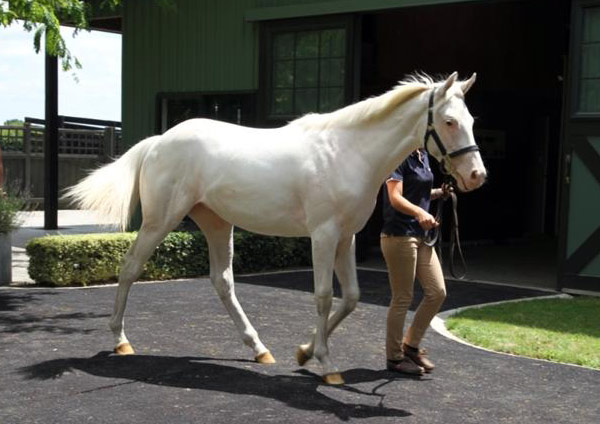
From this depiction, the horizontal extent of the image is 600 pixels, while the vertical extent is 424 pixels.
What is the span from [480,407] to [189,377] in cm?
187

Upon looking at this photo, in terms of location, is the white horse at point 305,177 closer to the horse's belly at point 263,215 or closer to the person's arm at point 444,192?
the horse's belly at point 263,215

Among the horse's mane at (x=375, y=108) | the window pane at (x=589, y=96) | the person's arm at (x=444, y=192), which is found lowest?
the person's arm at (x=444, y=192)

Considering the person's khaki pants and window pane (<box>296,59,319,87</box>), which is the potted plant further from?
the person's khaki pants

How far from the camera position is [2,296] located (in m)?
8.58

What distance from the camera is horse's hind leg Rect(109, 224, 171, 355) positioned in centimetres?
591

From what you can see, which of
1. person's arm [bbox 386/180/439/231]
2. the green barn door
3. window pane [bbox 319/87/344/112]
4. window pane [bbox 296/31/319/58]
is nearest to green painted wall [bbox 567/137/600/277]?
the green barn door

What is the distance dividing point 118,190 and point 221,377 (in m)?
1.70

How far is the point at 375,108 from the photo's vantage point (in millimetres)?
5262

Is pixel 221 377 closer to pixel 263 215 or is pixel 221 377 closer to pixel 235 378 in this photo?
pixel 235 378

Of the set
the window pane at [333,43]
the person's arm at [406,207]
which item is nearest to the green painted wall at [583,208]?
the window pane at [333,43]

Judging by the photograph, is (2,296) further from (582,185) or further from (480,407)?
(582,185)

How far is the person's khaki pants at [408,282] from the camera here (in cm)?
531

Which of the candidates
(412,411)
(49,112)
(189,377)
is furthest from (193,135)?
(49,112)

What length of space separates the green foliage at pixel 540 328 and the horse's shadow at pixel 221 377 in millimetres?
1521
